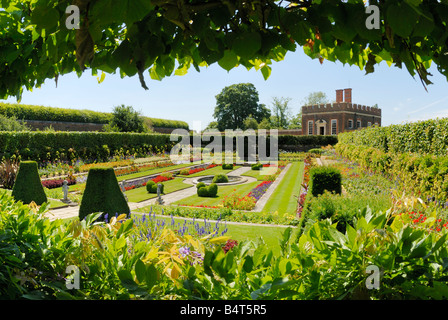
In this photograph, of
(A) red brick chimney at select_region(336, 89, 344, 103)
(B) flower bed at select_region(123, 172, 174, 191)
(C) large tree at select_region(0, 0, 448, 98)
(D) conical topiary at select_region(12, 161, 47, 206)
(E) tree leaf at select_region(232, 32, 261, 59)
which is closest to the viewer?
(C) large tree at select_region(0, 0, 448, 98)

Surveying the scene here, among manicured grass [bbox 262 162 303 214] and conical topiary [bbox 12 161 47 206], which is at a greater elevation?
conical topiary [bbox 12 161 47 206]

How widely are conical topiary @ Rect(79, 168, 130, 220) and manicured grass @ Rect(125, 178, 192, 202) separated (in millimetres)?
4011

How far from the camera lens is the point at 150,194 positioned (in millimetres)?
12984

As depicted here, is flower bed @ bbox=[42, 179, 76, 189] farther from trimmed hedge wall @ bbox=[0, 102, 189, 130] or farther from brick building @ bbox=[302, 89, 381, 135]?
brick building @ bbox=[302, 89, 381, 135]

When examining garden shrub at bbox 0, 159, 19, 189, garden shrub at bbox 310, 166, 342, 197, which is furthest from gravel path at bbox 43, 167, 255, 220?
garden shrub at bbox 0, 159, 19, 189

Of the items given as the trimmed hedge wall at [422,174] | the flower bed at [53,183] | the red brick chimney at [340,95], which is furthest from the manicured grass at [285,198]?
the red brick chimney at [340,95]

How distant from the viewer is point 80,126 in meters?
33.6

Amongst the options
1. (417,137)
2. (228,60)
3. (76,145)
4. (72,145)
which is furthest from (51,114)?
(228,60)

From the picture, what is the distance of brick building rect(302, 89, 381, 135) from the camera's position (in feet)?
141

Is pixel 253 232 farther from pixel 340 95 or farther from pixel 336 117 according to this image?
pixel 340 95

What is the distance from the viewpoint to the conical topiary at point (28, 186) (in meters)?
10.3

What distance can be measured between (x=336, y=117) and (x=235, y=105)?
58.3ft

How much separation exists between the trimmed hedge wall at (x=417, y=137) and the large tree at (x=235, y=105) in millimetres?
37155
